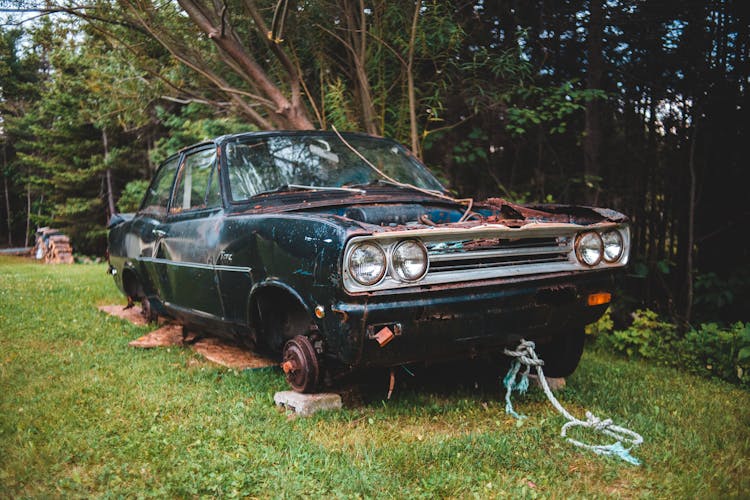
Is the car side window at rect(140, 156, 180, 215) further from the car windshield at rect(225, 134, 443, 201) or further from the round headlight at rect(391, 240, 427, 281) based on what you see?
the round headlight at rect(391, 240, 427, 281)

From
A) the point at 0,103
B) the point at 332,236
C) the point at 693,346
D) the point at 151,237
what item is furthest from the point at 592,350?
the point at 0,103

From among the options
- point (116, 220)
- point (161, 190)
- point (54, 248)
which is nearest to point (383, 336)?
point (161, 190)

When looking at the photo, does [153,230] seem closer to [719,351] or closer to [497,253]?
[497,253]

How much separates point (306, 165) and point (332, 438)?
1.93 metres

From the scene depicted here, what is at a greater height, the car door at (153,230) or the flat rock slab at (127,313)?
the car door at (153,230)

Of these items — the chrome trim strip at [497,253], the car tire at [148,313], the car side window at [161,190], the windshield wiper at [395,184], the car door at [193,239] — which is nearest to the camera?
the chrome trim strip at [497,253]

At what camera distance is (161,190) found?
5.19 m

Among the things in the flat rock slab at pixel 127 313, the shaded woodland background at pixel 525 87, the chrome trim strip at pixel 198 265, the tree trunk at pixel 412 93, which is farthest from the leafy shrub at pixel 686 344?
the flat rock slab at pixel 127 313

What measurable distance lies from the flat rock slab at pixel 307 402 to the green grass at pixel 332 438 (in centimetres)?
7

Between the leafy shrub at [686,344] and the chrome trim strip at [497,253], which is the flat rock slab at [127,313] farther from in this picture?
the leafy shrub at [686,344]

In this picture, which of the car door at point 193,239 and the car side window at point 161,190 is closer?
the car door at point 193,239

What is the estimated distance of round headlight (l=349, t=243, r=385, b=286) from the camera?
2705 millimetres

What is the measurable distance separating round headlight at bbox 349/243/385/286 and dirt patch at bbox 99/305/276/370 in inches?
72.7

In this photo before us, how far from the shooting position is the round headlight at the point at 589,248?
333 cm
